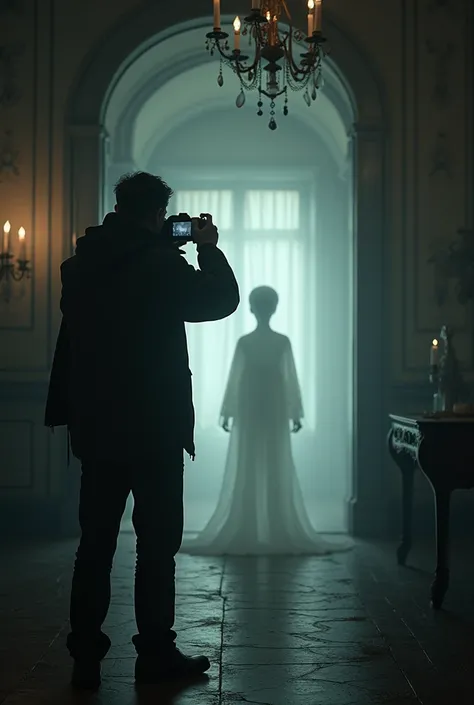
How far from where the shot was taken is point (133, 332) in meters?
3.00

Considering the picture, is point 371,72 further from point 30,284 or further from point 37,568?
point 37,568

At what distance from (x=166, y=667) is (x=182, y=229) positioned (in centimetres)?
138

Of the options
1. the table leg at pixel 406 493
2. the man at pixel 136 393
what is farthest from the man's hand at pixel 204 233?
the table leg at pixel 406 493

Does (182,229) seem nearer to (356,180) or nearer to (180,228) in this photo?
(180,228)

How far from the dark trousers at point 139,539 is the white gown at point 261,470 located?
271 cm

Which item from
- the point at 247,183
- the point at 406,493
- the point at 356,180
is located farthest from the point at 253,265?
the point at 406,493

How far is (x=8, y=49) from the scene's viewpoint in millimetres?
6523

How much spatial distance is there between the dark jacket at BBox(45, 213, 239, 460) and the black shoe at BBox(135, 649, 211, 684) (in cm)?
66

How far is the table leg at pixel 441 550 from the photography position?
4168 millimetres

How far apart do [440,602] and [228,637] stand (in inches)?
40.9

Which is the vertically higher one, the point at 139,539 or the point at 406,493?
the point at 139,539

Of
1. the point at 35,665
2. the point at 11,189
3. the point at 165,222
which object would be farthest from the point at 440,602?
the point at 11,189

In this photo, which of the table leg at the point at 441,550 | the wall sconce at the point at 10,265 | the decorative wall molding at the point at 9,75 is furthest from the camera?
the decorative wall molding at the point at 9,75

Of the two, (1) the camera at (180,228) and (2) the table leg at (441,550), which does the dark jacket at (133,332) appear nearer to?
(1) the camera at (180,228)
